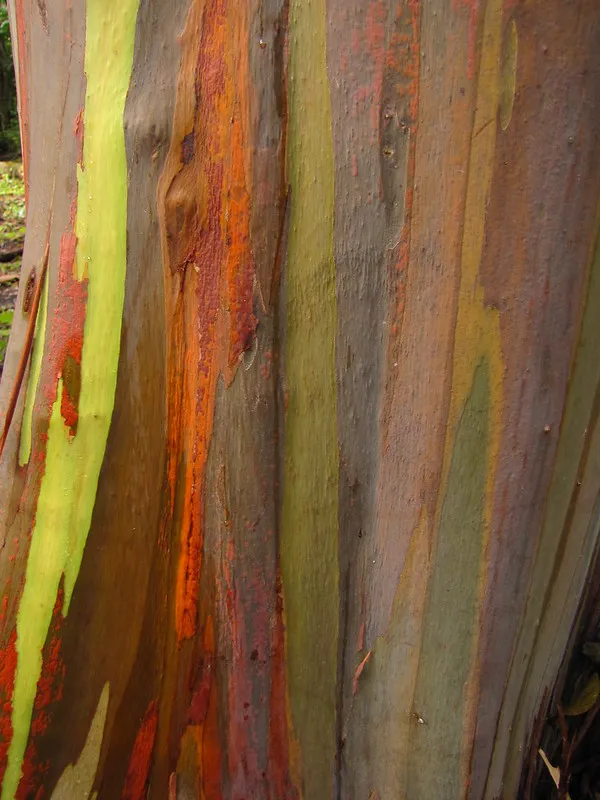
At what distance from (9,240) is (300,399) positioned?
2.99m

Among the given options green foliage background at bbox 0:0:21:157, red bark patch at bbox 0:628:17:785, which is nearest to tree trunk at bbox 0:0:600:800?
red bark patch at bbox 0:628:17:785

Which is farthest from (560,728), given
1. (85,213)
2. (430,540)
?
(85,213)

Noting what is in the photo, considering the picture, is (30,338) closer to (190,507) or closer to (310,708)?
(190,507)

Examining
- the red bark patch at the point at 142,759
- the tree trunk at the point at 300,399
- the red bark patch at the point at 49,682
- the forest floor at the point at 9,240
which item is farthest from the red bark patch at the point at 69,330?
the forest floor at the point at 9,240

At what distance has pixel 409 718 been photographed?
765mm

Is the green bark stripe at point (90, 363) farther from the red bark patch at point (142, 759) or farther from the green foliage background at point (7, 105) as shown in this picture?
the green foliage background at point (7, 105)

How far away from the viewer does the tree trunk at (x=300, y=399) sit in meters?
0.64

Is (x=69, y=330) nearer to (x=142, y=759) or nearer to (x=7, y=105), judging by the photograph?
(x=142, y=759)

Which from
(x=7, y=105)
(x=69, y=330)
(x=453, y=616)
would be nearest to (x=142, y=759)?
(x=453, y=616)

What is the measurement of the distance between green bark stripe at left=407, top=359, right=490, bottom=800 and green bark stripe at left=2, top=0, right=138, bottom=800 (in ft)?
1.40

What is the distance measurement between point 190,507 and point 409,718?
0.35 m

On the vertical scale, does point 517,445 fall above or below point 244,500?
above

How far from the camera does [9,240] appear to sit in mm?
3285

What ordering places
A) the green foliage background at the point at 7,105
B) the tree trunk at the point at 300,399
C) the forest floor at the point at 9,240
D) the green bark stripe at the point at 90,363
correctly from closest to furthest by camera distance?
the tree trunk at the point at 300,399 → the green bark stripe at the point at 90,363 → the forest floor at the point at 9,240 → the green foliage background at the point at 7,105
